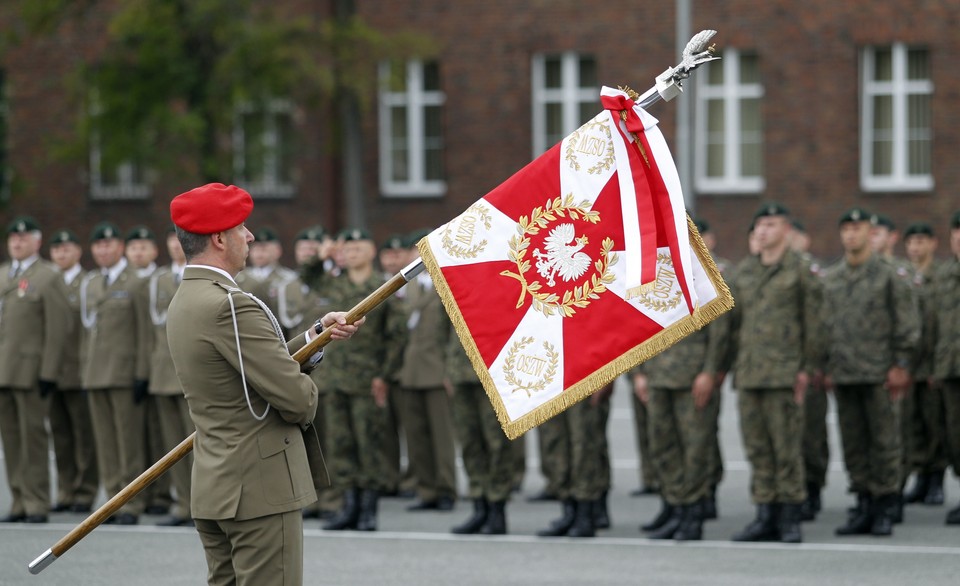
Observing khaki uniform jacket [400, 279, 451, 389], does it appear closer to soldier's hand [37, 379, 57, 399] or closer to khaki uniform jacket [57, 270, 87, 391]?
khaki uniform jacket [57, 270, 87, 391]

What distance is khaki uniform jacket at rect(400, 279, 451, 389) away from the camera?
504 inches

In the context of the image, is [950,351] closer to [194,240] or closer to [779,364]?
[779,364]

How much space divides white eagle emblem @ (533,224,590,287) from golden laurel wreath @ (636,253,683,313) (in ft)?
0.96

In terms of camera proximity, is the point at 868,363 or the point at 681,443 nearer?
the point at 681,443

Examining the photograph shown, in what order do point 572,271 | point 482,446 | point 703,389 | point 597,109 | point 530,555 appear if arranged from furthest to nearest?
1. point 597,109
2. point 482,446
3. point 703,389
4. point 530,555
5. point 572,271

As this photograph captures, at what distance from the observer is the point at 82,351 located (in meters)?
12.6

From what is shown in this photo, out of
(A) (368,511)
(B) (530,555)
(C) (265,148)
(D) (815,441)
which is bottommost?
(B) (530,555)

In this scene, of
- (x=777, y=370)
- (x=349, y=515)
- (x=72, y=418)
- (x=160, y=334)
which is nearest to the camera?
(x=777, y=370)

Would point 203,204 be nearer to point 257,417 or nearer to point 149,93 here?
point 257,417

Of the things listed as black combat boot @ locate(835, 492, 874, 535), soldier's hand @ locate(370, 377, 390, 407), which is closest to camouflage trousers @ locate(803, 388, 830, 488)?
black combat boot @ locate(835, 492, 874, 535)

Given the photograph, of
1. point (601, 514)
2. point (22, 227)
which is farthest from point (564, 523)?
point (22, 227)

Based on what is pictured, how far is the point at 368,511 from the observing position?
1127 centimetres

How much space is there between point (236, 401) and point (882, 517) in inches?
249

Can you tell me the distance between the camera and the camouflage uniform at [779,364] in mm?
10320
